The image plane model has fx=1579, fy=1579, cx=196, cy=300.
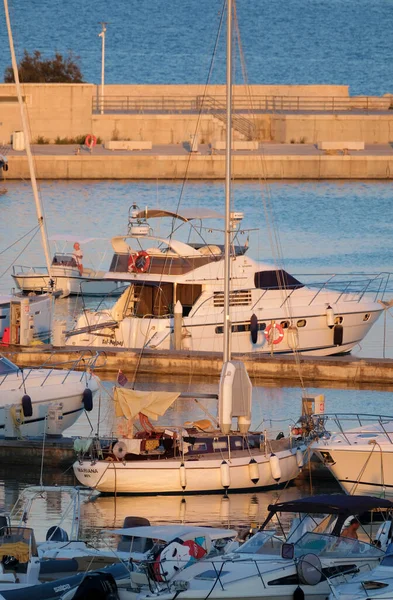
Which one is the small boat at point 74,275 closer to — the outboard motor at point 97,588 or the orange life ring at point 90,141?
the outboard motor at point 97,588

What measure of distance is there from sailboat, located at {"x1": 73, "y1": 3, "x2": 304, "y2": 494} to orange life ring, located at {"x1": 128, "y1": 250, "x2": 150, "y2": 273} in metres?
9.05

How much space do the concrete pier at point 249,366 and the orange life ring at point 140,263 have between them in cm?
211

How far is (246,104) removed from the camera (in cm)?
7031

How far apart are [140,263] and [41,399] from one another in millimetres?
7542

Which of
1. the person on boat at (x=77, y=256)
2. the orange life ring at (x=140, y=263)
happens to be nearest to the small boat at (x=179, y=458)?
the orange life ring at (x=140, y=263)

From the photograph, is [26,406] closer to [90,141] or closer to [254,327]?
[254,327]

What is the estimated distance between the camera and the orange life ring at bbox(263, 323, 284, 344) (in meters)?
30.3

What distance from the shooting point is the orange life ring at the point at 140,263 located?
30672 mm

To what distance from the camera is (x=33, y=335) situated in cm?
3062

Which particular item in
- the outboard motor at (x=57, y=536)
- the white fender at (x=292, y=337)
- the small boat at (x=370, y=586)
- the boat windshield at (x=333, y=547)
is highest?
the white fender at (x=292, y=337)

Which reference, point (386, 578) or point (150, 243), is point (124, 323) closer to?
point (150, 243)

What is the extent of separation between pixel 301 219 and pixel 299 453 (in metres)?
32.9

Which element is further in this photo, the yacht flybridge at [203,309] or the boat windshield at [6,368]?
the yacht flybridge at [203,309]

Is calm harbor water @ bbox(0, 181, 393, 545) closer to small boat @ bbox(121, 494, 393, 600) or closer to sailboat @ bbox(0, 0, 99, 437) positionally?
sailboat @ bbox(0, 0, 99, 437)
